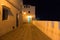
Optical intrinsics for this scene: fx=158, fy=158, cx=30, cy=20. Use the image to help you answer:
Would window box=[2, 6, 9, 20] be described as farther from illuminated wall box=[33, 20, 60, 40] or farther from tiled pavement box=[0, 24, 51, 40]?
illuminated wall box=[33, 20, 60, 40]

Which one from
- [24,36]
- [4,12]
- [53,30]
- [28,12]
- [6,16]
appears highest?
[28,12]

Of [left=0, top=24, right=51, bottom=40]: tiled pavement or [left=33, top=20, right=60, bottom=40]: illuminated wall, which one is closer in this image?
[left=33, top=20, right=60, bottom=40]: illuminated wall

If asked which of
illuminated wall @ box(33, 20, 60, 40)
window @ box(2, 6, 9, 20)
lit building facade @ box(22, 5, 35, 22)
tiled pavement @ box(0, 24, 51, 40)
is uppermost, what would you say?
lit building facade @ box(22, 5, 35, 22)

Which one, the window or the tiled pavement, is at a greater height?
the window

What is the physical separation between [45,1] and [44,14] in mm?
7194

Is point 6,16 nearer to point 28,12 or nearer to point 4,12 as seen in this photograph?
point 4,12

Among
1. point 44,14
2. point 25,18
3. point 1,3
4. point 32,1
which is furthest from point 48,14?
point 1,3

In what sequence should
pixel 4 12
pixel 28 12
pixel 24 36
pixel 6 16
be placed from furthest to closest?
1. pixel 28 12
2. pixel 6 16
3. pixel 4 12
4. pixel 24 36

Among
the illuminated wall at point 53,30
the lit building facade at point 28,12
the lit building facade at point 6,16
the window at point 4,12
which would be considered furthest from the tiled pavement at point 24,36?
the lit building facade at point 28,12

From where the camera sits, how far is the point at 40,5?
278 feet

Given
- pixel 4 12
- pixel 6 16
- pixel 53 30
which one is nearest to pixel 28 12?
pixel 6 16

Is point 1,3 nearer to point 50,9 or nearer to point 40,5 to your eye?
point 40,5

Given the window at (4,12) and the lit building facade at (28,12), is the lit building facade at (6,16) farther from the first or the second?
the lit building facade at (28,12)

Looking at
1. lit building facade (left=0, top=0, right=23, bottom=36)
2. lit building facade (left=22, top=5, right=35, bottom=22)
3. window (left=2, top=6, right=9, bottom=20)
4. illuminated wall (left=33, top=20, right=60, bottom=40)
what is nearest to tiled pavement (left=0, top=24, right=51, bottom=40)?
illuminated wall (left=33, top=20, right=60, bottom=40)
